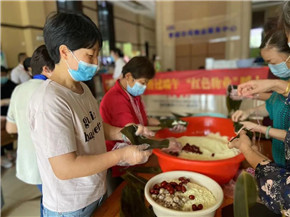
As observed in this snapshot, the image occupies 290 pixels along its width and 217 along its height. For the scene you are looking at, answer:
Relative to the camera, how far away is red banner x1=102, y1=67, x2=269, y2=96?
336 cm

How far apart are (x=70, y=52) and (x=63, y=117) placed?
233 mm

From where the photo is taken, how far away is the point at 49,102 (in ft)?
2.21

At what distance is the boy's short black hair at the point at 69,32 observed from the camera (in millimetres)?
701

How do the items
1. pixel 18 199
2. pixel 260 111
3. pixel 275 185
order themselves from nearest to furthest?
1. pixel 275 185
2. pixel 260 111
3. pixel 18 199

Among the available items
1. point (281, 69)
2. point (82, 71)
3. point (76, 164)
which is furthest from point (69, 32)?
point (281, 69)

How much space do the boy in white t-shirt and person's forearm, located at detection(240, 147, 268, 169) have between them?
40 cm

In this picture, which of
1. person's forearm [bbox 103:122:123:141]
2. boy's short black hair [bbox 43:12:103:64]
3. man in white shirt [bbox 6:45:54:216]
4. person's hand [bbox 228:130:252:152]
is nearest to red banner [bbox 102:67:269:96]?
man in white shirt [bbox 6:45:54:216]

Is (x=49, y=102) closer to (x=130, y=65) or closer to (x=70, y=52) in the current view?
(x=70, y=52)

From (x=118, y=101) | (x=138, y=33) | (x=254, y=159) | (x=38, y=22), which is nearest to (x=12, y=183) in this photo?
(x=118, y=101)

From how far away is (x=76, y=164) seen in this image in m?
0.66

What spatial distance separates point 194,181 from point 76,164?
1.65 ft

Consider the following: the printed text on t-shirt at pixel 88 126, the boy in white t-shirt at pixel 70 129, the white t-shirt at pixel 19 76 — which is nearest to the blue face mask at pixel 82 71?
the boy in white t-shirt at pixel 70 129

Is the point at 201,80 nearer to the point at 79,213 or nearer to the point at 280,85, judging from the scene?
the point at 280,85

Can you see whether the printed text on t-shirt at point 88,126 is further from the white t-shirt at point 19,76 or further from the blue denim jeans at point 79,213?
the white t-shirt at point 19,76
